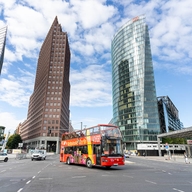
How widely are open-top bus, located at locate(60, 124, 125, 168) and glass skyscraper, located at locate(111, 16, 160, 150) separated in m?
73.6

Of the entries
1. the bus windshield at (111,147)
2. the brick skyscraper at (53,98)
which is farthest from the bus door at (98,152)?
the brick skyscraper at (53,98)

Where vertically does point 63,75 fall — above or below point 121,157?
above

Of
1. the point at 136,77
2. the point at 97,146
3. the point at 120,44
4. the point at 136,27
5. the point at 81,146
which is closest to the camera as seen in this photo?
the point at 97,146

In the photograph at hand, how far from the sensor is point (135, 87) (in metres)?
98.1

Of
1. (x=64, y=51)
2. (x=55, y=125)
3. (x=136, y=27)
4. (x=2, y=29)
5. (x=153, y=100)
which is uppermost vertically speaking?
(x=2, y=29)

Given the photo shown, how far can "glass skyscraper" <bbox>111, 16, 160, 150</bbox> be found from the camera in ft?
298

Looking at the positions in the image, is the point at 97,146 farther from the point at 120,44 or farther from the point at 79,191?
the point at 120,44

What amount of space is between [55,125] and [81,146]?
79.1 meters

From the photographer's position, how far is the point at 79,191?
796 cm

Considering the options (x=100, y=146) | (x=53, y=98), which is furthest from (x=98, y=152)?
(x=53, y=98)

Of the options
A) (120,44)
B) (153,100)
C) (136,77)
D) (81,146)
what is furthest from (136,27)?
(81,146)

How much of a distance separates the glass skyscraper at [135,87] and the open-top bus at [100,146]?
241 ft

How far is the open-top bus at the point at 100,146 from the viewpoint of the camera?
1744 centimetres

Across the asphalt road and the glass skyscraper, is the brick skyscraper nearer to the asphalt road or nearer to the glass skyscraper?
the glass skyscraper
